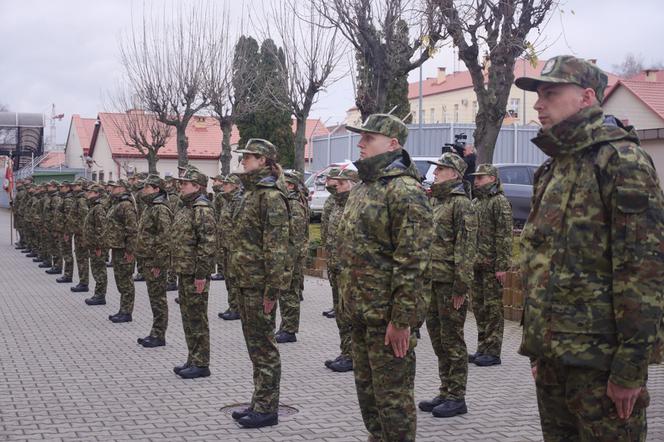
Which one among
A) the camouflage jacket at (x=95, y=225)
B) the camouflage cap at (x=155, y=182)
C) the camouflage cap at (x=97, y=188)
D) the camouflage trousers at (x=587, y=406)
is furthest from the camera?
the camouflage cap at (x=97, y=188)

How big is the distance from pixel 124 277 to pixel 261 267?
5.96m

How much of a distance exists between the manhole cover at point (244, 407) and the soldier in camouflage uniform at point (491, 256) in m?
2.77

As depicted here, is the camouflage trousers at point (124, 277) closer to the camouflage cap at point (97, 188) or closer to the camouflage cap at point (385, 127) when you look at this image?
the camouflage cap at point (97, 188)

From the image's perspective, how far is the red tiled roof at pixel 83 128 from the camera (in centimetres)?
6712

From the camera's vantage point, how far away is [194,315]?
8273 millimetres

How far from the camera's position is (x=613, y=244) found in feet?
10.9

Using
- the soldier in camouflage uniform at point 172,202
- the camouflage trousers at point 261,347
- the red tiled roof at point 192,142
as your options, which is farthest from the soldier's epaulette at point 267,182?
the red tiled roof at point 192,142

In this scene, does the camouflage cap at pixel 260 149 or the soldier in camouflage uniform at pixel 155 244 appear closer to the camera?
the camouflage cap at pixel 260 149

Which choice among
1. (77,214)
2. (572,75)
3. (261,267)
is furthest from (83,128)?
(572,75)

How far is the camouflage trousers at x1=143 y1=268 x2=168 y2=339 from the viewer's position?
9.79m

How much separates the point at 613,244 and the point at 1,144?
49001mm

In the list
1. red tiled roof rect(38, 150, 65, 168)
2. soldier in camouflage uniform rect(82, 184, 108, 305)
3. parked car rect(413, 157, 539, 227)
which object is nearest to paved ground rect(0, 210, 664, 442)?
soldier in camouflage uniform rect(82, 184, 108, 305)

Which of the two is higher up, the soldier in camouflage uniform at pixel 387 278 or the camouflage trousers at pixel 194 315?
the soldier in camouflage uniform at pixel 387 278

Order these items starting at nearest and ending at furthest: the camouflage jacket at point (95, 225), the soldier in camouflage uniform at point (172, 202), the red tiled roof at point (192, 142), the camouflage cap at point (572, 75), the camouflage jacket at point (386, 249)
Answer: the camouflage cap at point (572, 75)
the camouflage jacket at point (386, 249)
the camouflage jacket at point (95, 225)
the soldier in camouflage uniform at point (172, 202)
the red tiled roof at point (192, 142)
